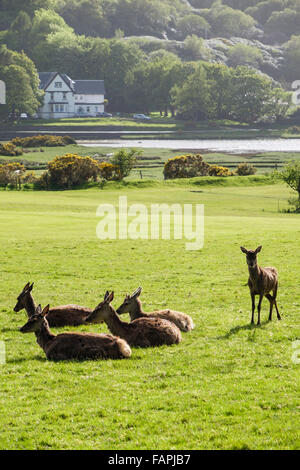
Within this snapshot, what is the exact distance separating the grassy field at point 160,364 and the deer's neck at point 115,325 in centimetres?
74

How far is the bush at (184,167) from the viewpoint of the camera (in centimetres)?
8275

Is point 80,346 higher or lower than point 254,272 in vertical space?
lower

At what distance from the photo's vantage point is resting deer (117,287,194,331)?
17250 mm

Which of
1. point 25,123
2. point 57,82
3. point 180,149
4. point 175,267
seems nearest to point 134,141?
point 180,149

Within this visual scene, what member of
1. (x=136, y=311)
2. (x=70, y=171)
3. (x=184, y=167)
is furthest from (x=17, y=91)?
(x=136, y=311)

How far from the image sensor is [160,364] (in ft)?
48.4

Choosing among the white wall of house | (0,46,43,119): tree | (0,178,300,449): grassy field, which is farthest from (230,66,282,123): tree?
(0,178,300,449): grassy field

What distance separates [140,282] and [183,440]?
14522 mm

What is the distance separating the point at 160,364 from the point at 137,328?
1.65 metres

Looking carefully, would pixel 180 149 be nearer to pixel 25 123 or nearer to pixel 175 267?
pixel 25 123

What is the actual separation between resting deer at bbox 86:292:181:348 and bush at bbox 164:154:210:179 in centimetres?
6698

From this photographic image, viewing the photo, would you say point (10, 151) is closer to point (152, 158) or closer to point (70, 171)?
point (152, 158)

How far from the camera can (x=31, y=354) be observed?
1581cm

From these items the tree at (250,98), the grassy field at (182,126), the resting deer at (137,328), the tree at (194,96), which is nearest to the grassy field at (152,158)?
the grassy field at (182,126)
